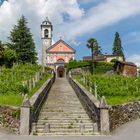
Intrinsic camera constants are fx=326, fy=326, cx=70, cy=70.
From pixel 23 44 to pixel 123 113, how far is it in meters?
49.7

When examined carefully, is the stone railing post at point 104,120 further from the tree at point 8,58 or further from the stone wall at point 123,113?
the tree at point 8,58

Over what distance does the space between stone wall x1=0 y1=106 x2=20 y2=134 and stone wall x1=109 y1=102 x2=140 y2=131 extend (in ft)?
14.8

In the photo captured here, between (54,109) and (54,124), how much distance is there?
9.93ft

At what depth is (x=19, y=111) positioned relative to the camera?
1523 centimetres

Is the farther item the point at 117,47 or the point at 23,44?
the point at 117,47

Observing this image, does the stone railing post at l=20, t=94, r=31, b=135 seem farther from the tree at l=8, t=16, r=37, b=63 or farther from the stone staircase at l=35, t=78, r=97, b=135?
the tree at l=8, t=16, r=37, b=63

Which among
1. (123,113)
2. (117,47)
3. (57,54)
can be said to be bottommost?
(123,113)

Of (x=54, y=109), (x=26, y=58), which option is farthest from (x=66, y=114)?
(x=26, y=58)

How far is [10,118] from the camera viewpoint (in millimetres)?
15180

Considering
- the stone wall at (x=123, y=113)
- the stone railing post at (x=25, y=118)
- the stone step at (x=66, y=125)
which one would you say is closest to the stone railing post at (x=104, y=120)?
the stone wall at (x=123, y=113)

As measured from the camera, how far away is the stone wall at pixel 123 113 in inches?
639

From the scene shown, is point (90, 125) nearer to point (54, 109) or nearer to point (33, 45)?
point (54, 109)

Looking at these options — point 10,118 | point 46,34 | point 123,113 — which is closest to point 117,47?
point 46,34

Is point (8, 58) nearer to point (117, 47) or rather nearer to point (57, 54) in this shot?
point (57, 54)
